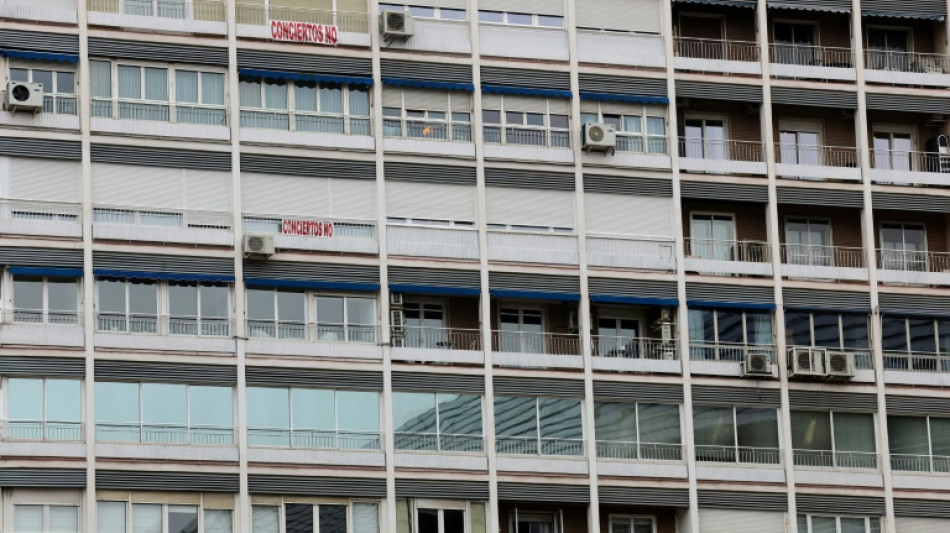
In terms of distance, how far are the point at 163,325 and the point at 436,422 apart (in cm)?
767

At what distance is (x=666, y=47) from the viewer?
70312mm

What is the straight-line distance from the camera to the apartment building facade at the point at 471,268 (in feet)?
210

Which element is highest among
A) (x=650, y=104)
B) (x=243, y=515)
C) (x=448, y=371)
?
(x=650, y=104)

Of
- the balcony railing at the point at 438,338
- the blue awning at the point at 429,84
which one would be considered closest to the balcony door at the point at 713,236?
the balcony railing at the point at 438,338

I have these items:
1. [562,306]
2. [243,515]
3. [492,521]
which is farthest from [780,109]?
[243,515]

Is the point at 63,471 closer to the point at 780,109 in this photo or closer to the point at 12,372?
the point at 12,372

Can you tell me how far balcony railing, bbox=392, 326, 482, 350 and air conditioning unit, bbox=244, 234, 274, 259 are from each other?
417 centimetres

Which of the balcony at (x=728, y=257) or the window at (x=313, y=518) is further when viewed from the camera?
the balcony at (x=728, y=257)

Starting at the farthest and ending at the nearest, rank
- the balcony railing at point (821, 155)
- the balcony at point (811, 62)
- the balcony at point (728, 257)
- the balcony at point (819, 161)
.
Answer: the balcony railing at point (821, 155) → the balcony at point (811, 62) → the balcony at point (819, 161) → the balcony at point (728, 257)

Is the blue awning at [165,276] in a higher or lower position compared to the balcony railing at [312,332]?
higher

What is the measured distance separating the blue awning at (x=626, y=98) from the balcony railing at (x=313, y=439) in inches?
456

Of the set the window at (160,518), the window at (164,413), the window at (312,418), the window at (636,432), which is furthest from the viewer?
the window at (636,432)

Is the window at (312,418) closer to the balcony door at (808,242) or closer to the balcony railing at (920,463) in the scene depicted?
the balcony door at (808,242)

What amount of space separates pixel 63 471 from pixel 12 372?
2.86 meters
